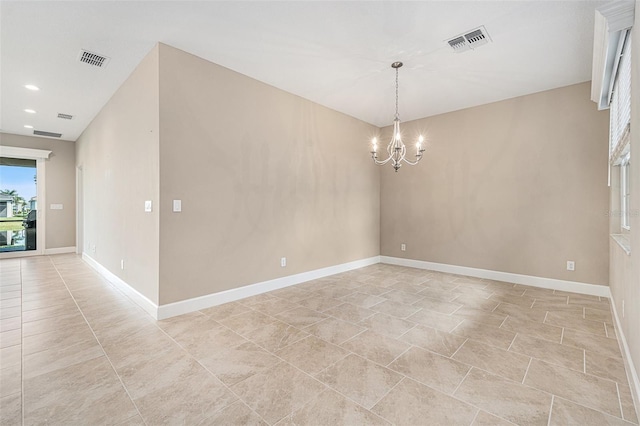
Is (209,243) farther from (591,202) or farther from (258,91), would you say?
(591,202)

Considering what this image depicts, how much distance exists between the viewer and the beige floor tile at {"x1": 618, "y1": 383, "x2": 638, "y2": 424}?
1.58 meters

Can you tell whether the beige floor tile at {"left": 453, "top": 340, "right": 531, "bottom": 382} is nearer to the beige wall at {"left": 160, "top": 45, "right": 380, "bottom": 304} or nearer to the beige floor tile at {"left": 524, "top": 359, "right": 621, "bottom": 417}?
the beige floor tile at {"left": 524, "top": 359, "right": 621, "bottom": 417}

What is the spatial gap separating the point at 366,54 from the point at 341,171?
2215 millimetres

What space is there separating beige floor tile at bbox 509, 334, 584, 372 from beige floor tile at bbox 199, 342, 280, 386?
1950mm

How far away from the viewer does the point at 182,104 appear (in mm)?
3102

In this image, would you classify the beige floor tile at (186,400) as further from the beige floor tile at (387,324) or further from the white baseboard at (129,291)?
the beige floor tile at (387,324)

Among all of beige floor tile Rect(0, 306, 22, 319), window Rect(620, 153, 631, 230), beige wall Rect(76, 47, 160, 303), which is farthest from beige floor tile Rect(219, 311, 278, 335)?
window Rect(620, 153, 631, 230)

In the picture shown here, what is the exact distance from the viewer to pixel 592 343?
244 cm

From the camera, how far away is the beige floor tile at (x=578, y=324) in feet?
8.84

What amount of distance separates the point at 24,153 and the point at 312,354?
8014 mm

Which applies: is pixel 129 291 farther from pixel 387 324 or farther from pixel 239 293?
pixel 387 324

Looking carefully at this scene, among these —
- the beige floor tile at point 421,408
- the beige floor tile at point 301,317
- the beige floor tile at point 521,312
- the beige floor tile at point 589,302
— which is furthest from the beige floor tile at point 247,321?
the beige floor tile at point 589,302

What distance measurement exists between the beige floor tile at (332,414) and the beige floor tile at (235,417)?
139 mm

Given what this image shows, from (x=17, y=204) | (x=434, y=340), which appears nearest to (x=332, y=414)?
(x=434, y=340)
